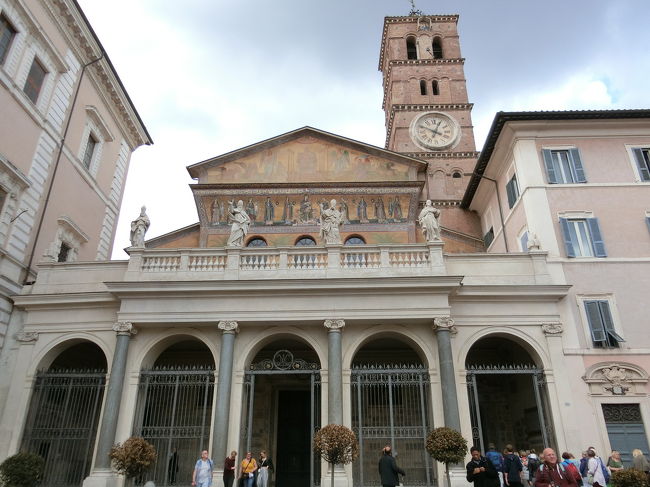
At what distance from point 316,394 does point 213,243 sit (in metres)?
7.80

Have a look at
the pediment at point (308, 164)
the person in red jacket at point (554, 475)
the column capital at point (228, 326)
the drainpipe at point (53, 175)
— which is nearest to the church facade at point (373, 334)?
the column capital at point (228, 326)

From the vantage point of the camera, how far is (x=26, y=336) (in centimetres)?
1481

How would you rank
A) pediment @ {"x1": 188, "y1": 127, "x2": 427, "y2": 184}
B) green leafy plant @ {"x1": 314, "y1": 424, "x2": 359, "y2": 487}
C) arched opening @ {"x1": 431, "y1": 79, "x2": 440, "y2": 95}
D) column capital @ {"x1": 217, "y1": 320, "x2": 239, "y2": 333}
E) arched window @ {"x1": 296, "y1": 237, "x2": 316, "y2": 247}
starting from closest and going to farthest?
green leafy plant @ {"x1": 314, "y1": 424, "x2": 359, "y2": 487} < column capital @ {"x1": 217, "y1": 320, "x2": 239, "y2": 333} < arched window @ {"x1": 296, "y1": 237, "x2": 316, "y2": 247} < pediment @ {"x1": 188, "y1": 127, "x2": 427, "y2": 184} < arched opening @ {"x1": 431, "y1": 79, "x2": 440, "y2": 95}

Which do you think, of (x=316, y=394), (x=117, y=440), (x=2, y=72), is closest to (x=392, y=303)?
(x=316, y=394)

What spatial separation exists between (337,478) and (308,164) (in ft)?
45.9

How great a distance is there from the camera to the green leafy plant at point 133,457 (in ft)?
36.2

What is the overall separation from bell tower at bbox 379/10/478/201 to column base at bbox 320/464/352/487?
18.2 meters

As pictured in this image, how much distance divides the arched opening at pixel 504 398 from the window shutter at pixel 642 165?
6.95 meters

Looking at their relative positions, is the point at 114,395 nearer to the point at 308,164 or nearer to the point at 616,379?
the point at 308,164

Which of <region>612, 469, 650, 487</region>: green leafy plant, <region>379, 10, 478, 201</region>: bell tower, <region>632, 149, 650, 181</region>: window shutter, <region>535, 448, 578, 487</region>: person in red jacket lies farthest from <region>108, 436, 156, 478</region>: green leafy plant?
<region>379, 10, 478, 201</region>: bell tower

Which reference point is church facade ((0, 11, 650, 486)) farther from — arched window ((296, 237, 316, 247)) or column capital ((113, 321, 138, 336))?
arched window ((296, 237, 316, 247))

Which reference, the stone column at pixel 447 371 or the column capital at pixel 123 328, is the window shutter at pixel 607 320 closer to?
the stone column at pixel 447 371

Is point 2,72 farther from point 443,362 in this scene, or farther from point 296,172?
point 443,362

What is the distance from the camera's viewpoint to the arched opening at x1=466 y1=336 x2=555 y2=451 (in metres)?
15.4
